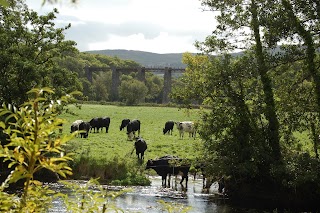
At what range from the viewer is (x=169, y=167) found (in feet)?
74.2

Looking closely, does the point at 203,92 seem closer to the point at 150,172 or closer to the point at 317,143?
the point at 317,143

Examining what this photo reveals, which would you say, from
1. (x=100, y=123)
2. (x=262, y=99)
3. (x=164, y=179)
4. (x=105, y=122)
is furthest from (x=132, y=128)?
(x=262, y=99)

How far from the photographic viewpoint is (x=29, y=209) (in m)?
2.75

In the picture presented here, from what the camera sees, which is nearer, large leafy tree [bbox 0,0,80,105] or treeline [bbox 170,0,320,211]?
treeline [bbox 170,0,320,211]

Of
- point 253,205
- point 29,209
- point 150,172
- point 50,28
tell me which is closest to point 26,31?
point 50,28

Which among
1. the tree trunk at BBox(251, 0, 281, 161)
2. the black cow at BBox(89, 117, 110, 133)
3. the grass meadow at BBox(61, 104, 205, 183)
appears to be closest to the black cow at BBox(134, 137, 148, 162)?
the grass meadow at BBox(61, 104, 205, 183)

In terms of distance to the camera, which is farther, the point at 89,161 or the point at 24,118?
the point at 89,161

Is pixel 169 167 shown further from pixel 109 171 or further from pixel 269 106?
pixel 269 106

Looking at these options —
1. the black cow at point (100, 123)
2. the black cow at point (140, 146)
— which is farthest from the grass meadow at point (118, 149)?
the black cow at point (100, 123)

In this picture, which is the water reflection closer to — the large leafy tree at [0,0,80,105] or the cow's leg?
the cow's leg

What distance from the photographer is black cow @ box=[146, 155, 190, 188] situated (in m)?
21.3

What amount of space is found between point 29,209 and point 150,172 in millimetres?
22290

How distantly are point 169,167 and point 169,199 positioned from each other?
4.45 meters

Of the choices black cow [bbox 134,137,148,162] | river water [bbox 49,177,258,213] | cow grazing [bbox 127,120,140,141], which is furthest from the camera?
cow grazing [bbox 127,120,140,141]
